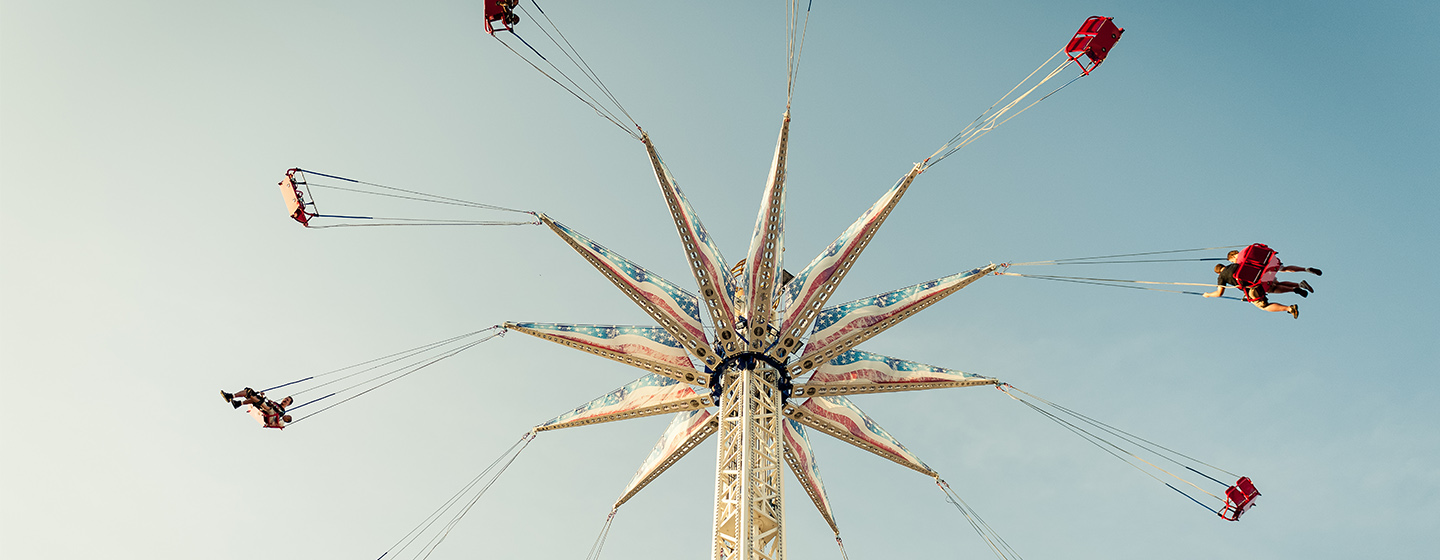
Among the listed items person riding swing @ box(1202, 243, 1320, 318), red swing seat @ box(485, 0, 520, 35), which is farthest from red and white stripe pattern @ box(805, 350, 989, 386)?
red swing seat @ box(485, 0, 520, 35)

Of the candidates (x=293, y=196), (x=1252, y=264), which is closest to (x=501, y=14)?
(x=293, y=196)

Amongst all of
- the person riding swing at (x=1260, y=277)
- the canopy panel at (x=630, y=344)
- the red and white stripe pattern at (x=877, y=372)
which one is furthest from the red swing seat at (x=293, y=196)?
the person riding swing at (x=1260, y=277)

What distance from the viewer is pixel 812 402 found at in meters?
19.7

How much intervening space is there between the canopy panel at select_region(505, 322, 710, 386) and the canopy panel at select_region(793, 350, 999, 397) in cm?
244

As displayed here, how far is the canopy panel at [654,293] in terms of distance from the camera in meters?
17.8

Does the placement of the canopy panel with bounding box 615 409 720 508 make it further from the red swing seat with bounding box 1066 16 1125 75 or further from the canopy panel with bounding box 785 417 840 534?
the red swing seat with bounding box 1066 16 1125 75

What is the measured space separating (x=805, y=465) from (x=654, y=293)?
18.9ft

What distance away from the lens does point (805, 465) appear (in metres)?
20.6

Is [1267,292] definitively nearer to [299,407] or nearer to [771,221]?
[771,221]

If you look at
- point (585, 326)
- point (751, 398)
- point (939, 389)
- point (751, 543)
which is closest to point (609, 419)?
point (585, 326)

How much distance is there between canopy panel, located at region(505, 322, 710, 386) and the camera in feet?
60.5

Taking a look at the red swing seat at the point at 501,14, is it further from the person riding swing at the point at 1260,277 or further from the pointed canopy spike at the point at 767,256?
the person riding swing at the point at 1260,277

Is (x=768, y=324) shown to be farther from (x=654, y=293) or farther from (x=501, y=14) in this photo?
(x=501, y=14)

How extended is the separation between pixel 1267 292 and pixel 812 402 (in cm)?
910
